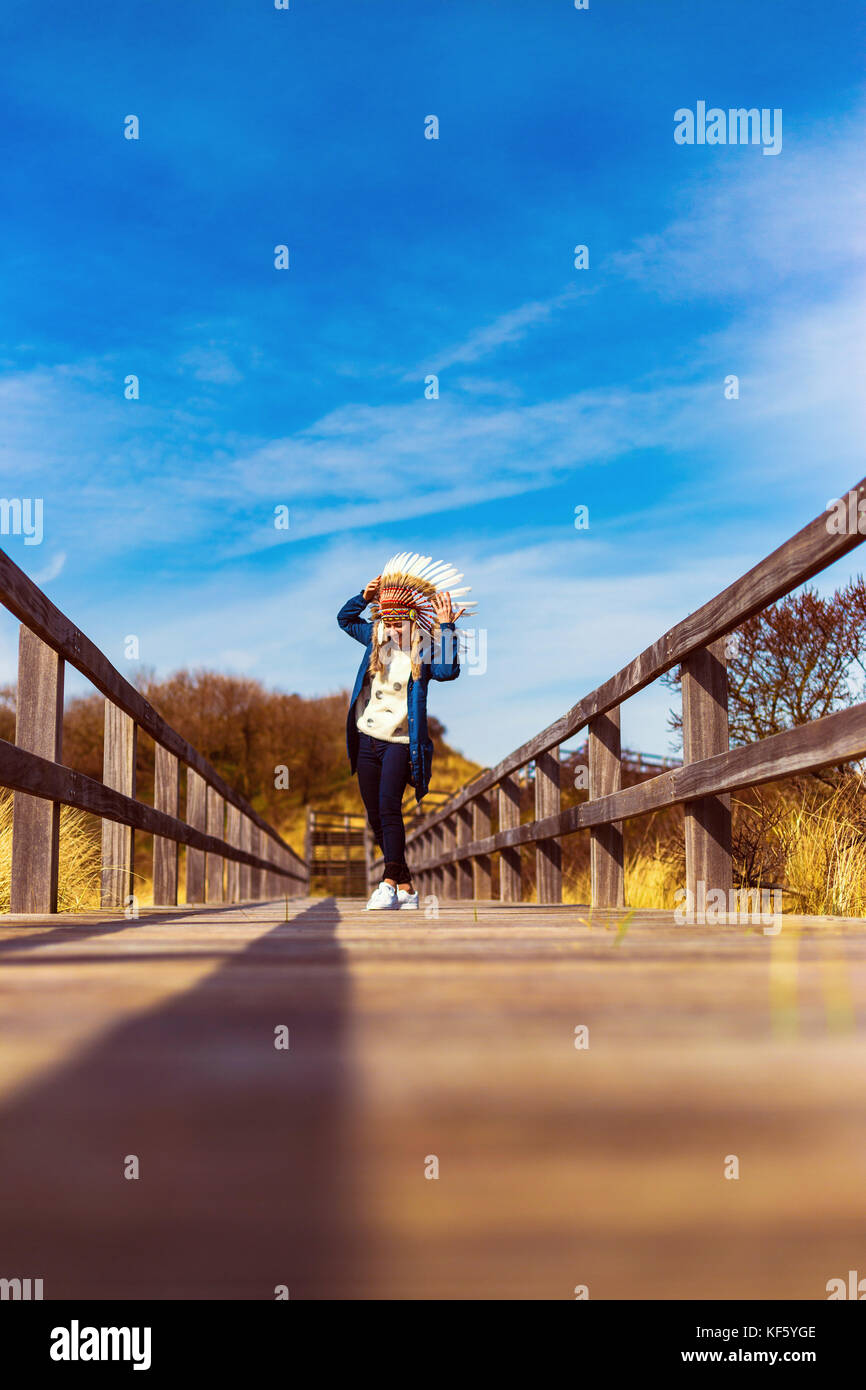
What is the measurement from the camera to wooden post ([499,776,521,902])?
7.39 metres

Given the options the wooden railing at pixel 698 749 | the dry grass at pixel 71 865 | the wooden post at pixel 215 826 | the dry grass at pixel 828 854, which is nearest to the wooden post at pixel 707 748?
the wooden railing at pixel 698 749

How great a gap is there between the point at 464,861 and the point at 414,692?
5.15 m

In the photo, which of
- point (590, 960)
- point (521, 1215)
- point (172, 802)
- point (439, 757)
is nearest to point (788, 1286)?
point (521, 1215)

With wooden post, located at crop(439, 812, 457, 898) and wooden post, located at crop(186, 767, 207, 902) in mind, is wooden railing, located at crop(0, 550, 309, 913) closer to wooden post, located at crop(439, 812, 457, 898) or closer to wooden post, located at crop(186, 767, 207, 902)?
wooden post, located at crop(186, 767, 207, 902)

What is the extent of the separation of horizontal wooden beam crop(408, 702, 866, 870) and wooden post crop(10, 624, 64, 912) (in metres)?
2.01

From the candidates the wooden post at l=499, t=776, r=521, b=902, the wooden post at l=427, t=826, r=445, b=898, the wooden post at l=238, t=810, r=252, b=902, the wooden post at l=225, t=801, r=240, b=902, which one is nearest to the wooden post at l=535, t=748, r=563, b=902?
the wooden post at l=499, t=776, r=521, b=902

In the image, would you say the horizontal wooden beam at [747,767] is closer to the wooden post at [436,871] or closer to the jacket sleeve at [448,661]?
the jacket sleeve at [448,661]

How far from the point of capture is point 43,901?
3.94 m

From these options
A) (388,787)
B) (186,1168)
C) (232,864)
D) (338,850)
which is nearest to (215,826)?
(232,864)

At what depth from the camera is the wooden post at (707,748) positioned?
3.58 meters

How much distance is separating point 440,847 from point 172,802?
5.20 m

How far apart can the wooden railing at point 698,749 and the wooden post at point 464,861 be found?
269 centimetres

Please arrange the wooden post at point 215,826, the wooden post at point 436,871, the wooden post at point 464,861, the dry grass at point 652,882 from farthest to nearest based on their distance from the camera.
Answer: the wooden post at point 436,871, the wooden post at point 464,861, the wooden post at point 215,826, the dry grass at point 652,882
